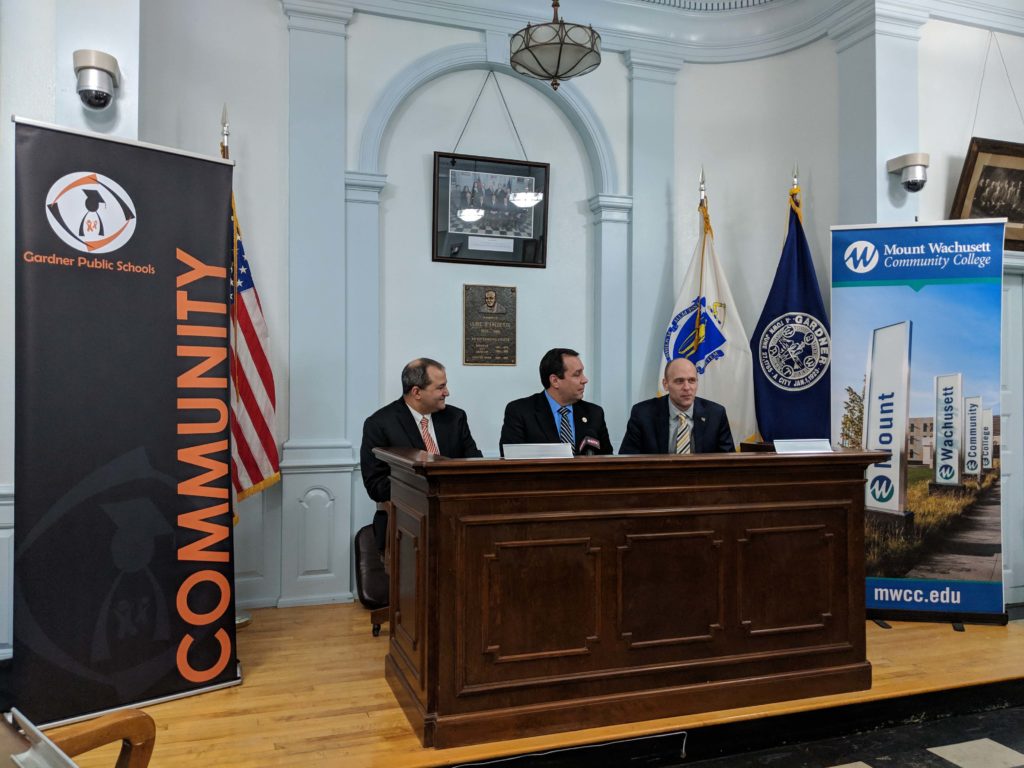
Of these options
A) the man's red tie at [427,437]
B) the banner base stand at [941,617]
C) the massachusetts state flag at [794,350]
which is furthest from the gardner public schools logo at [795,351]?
the man's red tie at [427,437]

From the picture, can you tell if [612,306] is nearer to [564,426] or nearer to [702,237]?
[702,237]

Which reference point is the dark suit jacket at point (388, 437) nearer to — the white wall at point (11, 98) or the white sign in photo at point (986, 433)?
the white wall at point (11, 98)

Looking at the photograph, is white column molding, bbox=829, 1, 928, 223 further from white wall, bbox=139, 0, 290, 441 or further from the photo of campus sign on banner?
white wall, bbox=139, 0, 290, 441

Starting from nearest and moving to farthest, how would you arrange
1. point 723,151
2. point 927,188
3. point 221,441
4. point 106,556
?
point 106,556
point 221,441
point 927,188
point 723,151

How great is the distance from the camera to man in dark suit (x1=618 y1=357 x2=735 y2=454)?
409 centimetres

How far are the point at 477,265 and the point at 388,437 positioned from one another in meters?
1.65

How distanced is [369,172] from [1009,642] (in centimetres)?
446

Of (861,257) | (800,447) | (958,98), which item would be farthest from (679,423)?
(958,98)

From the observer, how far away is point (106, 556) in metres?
2.97

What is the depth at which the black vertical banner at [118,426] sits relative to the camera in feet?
9.36

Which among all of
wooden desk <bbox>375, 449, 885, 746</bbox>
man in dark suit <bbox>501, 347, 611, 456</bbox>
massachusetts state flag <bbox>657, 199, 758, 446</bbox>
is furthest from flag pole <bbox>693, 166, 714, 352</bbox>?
wooden desk <bbox>375, 449, 885, 746</bbox>

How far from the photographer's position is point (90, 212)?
298cm

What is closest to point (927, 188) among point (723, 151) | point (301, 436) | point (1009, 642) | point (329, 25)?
point (723, 151)

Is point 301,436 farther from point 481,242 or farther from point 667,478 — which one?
point 667,478
